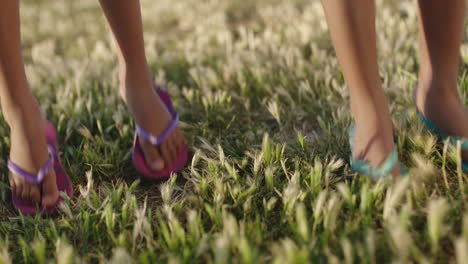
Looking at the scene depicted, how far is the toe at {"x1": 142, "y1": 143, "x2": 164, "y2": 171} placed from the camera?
2.16 meters

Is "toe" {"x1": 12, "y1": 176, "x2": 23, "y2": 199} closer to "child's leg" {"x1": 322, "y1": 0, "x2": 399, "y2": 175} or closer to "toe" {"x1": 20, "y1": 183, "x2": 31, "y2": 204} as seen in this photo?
"toe" {"x1": 20, "y1": 183, "x2": 31, "y2": 204}

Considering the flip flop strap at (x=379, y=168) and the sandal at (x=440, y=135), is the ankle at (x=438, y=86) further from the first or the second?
the flip flop strap at (x=379, y=168)

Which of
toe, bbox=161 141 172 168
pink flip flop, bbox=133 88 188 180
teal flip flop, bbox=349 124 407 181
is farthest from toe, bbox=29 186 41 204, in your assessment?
teal flip flop, bbox=349 124 407 181

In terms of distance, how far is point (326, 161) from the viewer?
1.86m

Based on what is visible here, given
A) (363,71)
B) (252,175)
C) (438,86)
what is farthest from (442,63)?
(252,175)

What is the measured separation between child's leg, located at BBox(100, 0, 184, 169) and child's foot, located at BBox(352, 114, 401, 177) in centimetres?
89

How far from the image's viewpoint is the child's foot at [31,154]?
1.92 metres

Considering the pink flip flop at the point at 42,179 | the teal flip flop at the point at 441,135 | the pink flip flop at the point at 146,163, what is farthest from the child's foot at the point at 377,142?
the pink flip flop at the point at 42,179

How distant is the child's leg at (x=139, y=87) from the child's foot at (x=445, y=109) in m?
1.09

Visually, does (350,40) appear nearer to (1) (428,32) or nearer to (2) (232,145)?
(1) (428,32)

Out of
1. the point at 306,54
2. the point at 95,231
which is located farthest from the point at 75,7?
the point at 95,231

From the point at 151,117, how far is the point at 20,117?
55cm

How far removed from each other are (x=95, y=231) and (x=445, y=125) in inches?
54.3

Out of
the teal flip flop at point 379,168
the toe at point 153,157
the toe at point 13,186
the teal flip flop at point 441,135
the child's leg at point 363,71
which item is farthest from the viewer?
the toe at point 153,157
